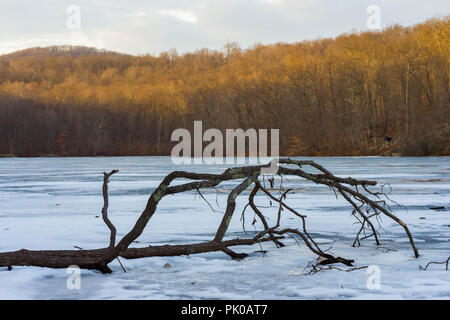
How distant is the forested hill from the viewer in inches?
2025

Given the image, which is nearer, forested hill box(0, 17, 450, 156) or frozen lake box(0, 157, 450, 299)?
frozen lake box(0, 157, 450, 299)

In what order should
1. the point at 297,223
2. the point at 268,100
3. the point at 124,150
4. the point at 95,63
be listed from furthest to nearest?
the point at 95,63, the point at 124,150, the point at 268,100, the point at 297,223

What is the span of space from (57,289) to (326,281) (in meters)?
1.93

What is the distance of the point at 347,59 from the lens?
6028cm

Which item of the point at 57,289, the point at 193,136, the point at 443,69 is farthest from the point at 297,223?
the point at 193,136

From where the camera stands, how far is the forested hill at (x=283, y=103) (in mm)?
51438

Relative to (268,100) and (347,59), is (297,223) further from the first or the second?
(268,100)

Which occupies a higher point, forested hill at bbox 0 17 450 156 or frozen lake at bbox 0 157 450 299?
forested hill at bbox 0 17 450 156

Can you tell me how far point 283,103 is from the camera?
64625 millimetres
